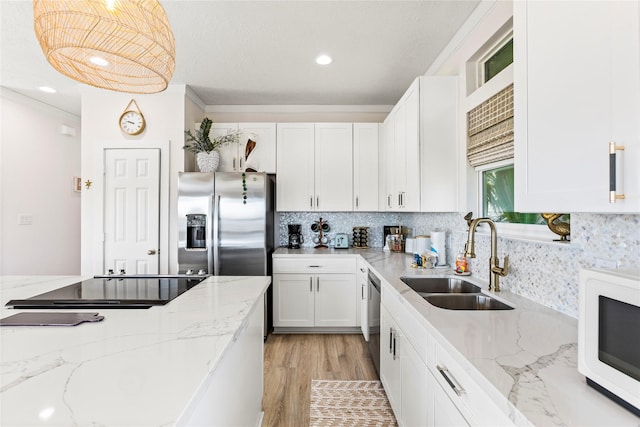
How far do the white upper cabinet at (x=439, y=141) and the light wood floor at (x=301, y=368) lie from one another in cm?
152

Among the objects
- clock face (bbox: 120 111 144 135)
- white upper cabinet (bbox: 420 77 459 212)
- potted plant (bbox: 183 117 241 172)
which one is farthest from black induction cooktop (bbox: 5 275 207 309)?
clock face (bbox: 120 111 144 135)

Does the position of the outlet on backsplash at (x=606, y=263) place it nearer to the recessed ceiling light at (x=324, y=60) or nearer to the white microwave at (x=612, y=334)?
the white microwave at (x=612, y=334)

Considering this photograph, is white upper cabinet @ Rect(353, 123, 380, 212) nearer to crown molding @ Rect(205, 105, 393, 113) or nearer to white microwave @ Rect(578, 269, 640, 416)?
crown molding @ Rect(205, 105, 393, 113)

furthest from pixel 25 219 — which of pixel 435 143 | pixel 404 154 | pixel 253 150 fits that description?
pixel 435 143

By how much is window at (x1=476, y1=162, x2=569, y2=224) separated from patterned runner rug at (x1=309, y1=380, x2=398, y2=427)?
147 centimetres

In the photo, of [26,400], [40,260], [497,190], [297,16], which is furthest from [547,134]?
[40,260]

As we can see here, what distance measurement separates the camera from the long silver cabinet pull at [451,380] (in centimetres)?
103

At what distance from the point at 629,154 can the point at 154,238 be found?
3626 millimetres

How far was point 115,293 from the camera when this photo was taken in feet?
5.30

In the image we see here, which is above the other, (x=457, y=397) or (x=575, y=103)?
(x=575, y=103)

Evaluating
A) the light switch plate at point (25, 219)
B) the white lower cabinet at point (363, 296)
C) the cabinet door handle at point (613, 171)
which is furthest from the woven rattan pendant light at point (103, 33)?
the light switch plate at point (25, 219)

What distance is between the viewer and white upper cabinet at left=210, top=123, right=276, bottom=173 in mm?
3617

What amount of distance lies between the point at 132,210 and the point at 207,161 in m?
0.96

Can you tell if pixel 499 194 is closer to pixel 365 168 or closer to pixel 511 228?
pixel 511 228
